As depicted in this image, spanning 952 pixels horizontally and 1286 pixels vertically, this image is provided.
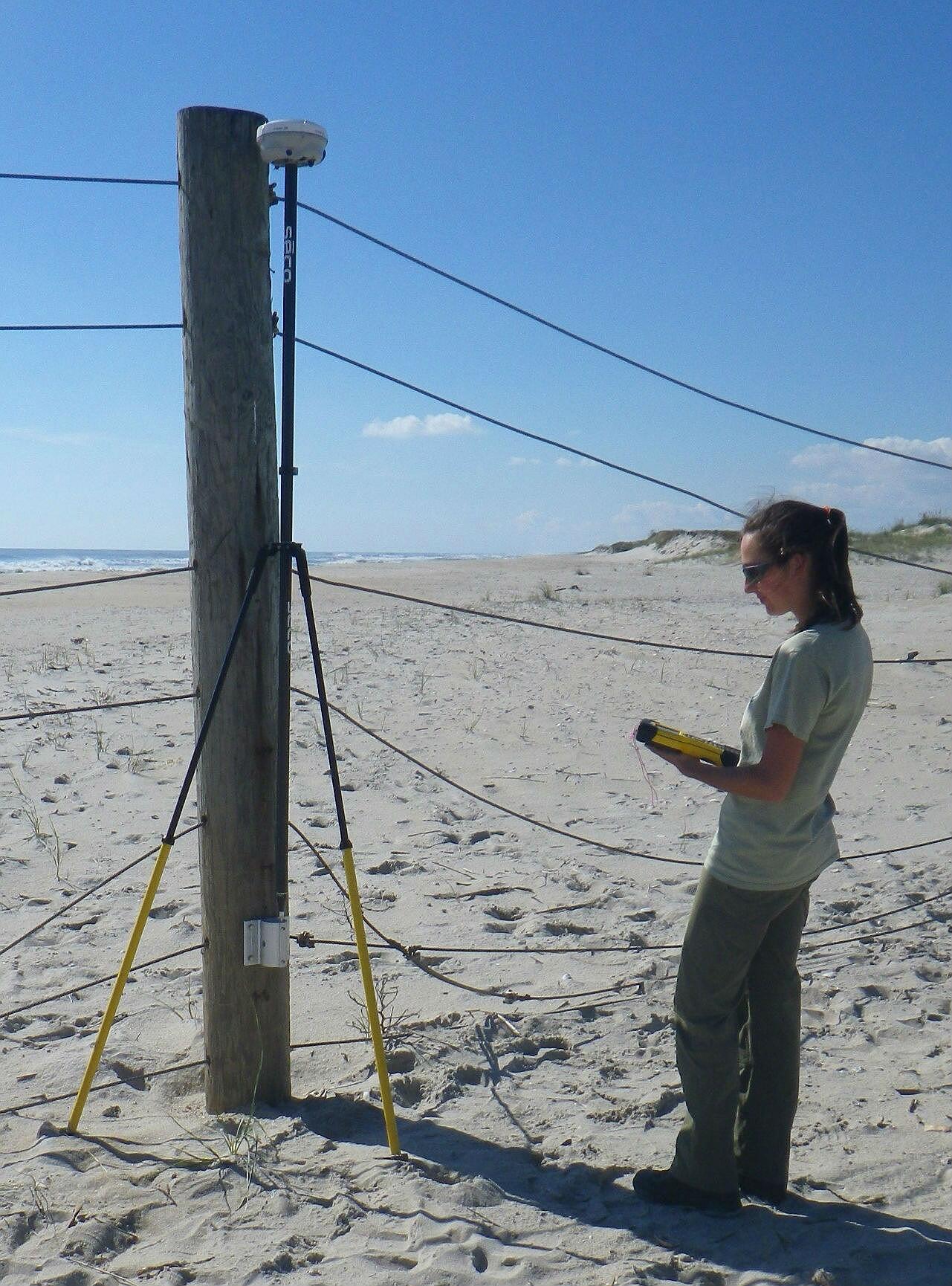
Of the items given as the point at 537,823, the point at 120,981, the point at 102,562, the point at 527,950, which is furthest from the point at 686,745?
the point at 102,562

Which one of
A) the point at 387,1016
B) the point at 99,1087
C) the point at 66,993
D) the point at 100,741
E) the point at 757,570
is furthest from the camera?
the point at 100,741

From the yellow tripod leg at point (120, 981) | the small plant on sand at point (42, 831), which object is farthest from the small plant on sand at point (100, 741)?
the yellow tripod leg at point (120, 981)

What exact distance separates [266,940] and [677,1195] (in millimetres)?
1341

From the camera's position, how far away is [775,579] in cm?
261

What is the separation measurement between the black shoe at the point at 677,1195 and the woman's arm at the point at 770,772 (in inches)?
41.8

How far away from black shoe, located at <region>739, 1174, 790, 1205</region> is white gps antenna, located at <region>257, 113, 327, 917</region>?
1.50m

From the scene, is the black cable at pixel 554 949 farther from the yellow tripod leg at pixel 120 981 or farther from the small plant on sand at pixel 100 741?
the small plant on sand at pixel 100 741

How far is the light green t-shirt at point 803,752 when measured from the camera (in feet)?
8.20

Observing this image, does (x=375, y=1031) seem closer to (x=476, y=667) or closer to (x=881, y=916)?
(x=881, y=916)

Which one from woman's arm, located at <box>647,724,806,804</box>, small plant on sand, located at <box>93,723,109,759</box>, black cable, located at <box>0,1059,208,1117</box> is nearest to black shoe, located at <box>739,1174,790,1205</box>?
Answer: woman's arm, located at <box>647,724,806,804</box>

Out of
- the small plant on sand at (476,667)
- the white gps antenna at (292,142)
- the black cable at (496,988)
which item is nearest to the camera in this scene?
the white gps antenna at (292,142)

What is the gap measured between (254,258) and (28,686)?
7.09 metres

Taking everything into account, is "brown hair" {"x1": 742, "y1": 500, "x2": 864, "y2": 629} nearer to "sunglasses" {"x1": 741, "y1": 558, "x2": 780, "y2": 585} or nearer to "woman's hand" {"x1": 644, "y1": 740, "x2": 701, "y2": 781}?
"sunglasses" {"x1": 741, "y1": 558, "x2": 780, "y2": 585}

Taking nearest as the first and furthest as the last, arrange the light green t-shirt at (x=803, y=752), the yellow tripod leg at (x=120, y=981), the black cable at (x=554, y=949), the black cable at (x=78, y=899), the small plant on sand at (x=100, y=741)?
the light green t-shirt at (x=803, y=752) < the yellow tripod leg at (x=120, y=981) < the black cable at (x=78, y=899) < the black cable at (x=554, y=949) < the small plant on sand at (x=100, y=741)
